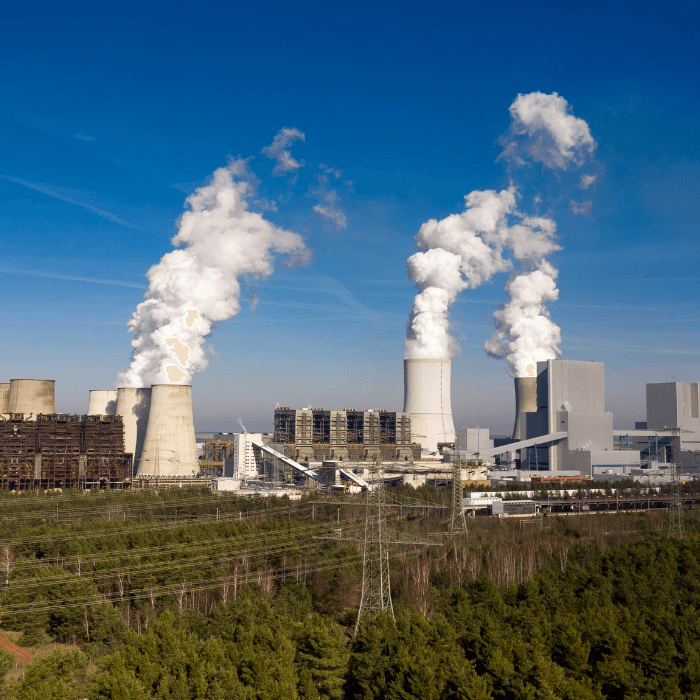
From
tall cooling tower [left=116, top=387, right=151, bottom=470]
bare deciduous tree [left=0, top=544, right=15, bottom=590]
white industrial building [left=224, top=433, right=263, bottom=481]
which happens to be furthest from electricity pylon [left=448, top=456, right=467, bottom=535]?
tall cooling tower [left=116, top=387, right=151, bottom=470]

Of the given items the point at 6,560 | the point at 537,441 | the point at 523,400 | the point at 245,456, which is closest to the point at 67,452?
the point at 245,456

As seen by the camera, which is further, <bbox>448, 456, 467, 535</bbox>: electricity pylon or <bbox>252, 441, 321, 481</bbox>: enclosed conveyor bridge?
<bbox>252, 441, 321, 481</bbox>: enclosed conveyor bridge

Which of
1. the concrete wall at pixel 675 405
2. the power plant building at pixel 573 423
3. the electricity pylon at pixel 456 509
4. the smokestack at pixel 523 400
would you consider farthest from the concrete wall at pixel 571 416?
the electricity pylon at pixel 456 509

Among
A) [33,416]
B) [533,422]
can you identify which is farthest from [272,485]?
[533,422]

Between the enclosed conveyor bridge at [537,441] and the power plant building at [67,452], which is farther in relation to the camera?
the enclosed conveyor bridge at [537,441]

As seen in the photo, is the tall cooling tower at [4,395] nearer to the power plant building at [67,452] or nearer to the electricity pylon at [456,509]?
the power plant building at [67,452]

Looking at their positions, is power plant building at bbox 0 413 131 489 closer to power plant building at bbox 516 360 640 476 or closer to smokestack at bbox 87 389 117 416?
smokestack at bbox 87 389 117 416
